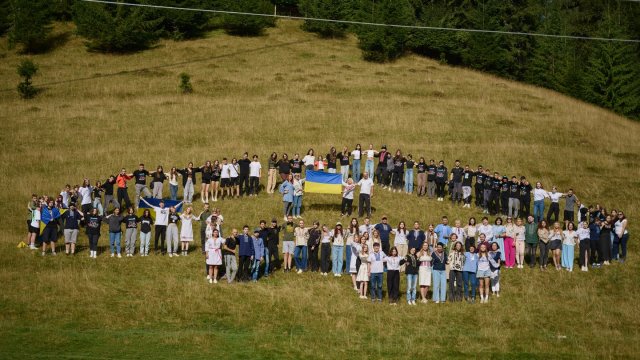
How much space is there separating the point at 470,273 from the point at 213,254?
7.97 metres

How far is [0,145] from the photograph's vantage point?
43.3m

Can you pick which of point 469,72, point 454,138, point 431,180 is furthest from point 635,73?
point 431,180

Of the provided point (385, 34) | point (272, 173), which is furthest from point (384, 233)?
point (385, 34)

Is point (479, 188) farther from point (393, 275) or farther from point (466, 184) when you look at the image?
point (393, 275)

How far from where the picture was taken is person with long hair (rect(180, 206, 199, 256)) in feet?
88.3

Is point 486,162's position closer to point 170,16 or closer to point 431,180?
point 431,180

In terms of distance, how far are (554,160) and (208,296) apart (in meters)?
27.7

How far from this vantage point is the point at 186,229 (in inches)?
1069

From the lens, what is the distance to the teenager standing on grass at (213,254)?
24.2m

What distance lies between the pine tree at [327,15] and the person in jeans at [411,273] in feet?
201

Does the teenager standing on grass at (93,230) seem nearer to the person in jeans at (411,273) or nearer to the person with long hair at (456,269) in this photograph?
the person in jeans at (411,273)

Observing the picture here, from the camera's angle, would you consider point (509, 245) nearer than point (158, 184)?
Yes

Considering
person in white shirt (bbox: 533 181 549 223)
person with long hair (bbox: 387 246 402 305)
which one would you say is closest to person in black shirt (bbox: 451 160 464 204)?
person in white shirt (bbox: 533 181 549 223)

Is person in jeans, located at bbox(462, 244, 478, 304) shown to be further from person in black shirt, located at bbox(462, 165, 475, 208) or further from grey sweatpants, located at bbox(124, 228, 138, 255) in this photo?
grey sweatpants, located at bbox(124, 228, 138, 255)
